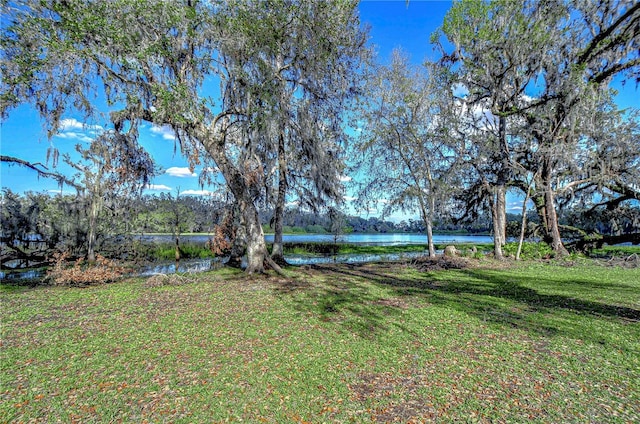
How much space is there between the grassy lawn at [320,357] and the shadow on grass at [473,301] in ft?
0.16

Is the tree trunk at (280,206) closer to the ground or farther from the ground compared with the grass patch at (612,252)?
farther from the ground

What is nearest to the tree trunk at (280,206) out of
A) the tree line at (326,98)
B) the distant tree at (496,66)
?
the tree line at (326,98)

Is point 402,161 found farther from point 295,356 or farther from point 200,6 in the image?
point 295,356

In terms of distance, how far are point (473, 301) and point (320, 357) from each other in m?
4.17

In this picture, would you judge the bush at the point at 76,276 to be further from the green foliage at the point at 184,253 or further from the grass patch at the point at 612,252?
the grass patch at the point at 612,252

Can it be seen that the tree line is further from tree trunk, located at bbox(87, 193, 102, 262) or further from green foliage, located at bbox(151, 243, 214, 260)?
green foliage, located at bbox(151, 243, 214, 260)

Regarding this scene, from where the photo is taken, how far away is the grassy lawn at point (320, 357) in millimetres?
2559

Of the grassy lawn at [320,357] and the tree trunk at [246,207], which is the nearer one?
the grassy lawn at [320,357]

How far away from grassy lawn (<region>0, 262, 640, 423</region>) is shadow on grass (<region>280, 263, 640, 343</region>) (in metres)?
0.05

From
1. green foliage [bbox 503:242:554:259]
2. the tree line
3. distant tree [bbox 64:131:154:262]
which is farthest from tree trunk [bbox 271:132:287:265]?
green foliage [bbox 503:242:554:259]

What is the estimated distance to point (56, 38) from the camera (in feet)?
22.2

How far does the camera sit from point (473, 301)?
244 inches

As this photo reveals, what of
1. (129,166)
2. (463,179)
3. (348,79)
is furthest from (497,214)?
(129,166)

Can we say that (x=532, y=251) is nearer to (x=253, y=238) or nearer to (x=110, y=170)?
(x=253, y=238)
